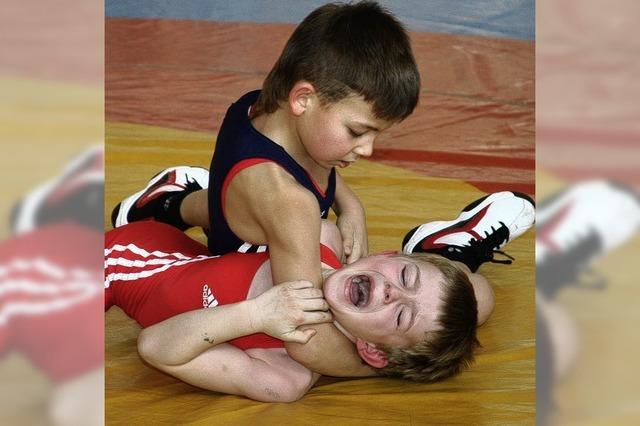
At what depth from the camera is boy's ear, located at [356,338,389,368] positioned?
1.66m

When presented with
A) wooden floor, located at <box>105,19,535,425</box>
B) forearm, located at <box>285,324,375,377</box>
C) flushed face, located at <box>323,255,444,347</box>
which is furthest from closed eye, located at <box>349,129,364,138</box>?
wooden floor, located at <box>105,19,535,425</box>

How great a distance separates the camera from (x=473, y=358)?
1.71m

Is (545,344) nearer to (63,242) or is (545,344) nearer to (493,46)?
(63,242)

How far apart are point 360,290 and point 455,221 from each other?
2.27 ft

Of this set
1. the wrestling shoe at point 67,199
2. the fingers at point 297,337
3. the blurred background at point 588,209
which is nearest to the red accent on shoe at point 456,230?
the fingers at point 297,337

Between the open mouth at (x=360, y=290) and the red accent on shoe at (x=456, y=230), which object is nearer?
the open mouth at (x=360, y=290)

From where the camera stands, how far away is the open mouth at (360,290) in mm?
1641

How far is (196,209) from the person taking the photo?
2199 mm

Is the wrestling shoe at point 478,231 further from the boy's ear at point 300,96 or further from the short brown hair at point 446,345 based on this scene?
the boy's ear at point 300,96

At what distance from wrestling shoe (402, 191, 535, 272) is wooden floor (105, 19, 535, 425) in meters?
0.05

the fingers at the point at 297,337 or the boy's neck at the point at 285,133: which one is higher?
the boy's neck at the point at 285,133

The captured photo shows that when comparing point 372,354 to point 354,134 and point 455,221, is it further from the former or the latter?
point 455,221

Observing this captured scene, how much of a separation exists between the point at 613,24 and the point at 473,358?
3.72 ft

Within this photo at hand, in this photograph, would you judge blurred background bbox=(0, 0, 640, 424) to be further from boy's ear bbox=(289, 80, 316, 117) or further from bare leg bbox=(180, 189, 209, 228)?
bare leg bbox=(180, 189, 209, 228)
